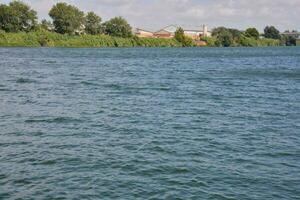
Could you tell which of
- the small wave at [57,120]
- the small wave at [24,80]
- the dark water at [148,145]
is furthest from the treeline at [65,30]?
the small wave at [57,120]

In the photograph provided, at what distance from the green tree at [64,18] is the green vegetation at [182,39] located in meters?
46.0

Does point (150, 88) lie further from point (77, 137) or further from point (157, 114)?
point (77, 137)

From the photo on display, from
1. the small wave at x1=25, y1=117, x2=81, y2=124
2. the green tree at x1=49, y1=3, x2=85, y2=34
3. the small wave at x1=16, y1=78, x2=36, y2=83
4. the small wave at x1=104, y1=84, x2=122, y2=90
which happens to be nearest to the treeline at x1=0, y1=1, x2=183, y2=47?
the green tree at x1=49, y1=3, x2=85, y2=34

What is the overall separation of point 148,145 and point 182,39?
175 m

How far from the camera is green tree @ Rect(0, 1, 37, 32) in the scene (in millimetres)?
138750

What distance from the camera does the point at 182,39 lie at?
19188 centimetres

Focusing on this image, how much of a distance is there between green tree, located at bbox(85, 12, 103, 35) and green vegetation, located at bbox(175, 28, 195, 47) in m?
34.9

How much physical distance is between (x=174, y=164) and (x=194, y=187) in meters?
2.44

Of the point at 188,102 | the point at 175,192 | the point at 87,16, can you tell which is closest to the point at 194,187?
the point at 175,192

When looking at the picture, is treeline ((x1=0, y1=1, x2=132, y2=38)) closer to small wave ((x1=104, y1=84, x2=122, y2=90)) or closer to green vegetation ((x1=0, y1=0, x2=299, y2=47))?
green vegetation ((x1=0, y1=0, x2=299, y2=47))

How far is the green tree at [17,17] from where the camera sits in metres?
139

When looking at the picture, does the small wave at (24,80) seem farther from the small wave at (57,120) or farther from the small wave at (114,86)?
the small wave at (57,120)

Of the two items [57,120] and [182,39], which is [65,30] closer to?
[182,39]

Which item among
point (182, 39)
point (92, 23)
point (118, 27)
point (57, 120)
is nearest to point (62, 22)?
point (92, 23)
